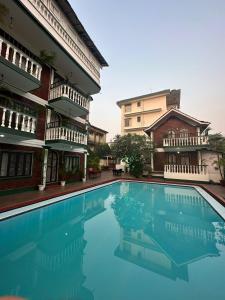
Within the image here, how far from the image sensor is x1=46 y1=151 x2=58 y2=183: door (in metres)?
11.6

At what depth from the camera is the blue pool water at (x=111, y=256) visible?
2.74 meters

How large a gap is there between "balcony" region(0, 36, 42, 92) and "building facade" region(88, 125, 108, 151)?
74.4 feet

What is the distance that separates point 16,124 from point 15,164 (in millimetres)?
2793

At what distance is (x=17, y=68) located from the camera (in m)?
7.10

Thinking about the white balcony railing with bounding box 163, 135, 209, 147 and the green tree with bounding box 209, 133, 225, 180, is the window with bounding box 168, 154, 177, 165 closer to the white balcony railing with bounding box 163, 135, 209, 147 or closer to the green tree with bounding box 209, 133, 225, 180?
the white balcony railing with bounding box 163, 135, 209, 147

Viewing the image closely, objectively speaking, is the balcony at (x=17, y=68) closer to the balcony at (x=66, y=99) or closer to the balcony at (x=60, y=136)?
the balcony at (x=66, y=99)

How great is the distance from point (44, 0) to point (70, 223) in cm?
1202

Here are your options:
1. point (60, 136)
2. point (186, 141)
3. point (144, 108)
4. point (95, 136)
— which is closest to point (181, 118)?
point (186, 141)

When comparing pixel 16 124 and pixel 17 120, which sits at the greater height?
pixel 17 120

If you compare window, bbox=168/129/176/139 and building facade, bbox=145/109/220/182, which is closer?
building facade, bbox=145/109/220/182

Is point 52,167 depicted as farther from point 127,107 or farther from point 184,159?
point 127,107

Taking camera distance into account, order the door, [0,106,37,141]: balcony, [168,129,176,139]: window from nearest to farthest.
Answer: [0,106,37,141]: balcony, the door, [168,129,176,139]: window

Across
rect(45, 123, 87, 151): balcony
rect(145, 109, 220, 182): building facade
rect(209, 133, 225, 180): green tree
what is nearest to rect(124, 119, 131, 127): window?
rect(145, 109, 220, 182): building facade

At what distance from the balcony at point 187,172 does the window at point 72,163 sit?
34.0 feet
